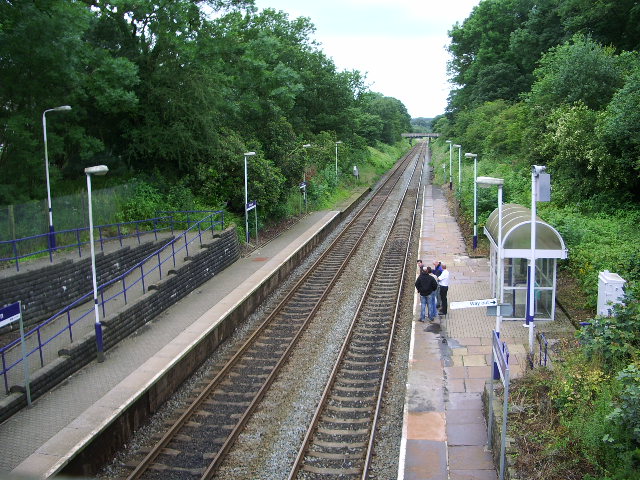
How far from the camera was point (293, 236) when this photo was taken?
28.0 m

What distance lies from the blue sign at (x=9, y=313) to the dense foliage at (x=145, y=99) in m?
9.25

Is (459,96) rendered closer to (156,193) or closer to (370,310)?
(156,193)

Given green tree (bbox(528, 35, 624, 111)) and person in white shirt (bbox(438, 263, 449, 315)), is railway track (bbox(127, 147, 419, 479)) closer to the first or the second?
person in white shirt (bbox(438, 263, 449, 315))

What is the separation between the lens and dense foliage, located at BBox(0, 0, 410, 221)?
17906mm

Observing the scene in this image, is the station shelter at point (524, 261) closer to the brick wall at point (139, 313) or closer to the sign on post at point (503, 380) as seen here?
the sign on post at point (503, 380)

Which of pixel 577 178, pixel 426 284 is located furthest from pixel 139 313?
pixel 577 178

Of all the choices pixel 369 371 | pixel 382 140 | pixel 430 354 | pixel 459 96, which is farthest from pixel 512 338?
pixel 382 140

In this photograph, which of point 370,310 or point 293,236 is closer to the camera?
point 370,310

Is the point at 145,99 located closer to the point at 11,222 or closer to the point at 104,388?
the point at 11,222

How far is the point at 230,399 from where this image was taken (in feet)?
40.1

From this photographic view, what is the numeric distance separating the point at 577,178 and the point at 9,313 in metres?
21.7

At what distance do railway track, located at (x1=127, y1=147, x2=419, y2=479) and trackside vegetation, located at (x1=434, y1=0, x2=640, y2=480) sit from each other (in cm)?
494

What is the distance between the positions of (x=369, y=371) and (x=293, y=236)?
15068mm

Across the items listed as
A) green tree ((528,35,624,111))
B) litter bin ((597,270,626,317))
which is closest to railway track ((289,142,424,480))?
litter bin ((597,270,626,317))
